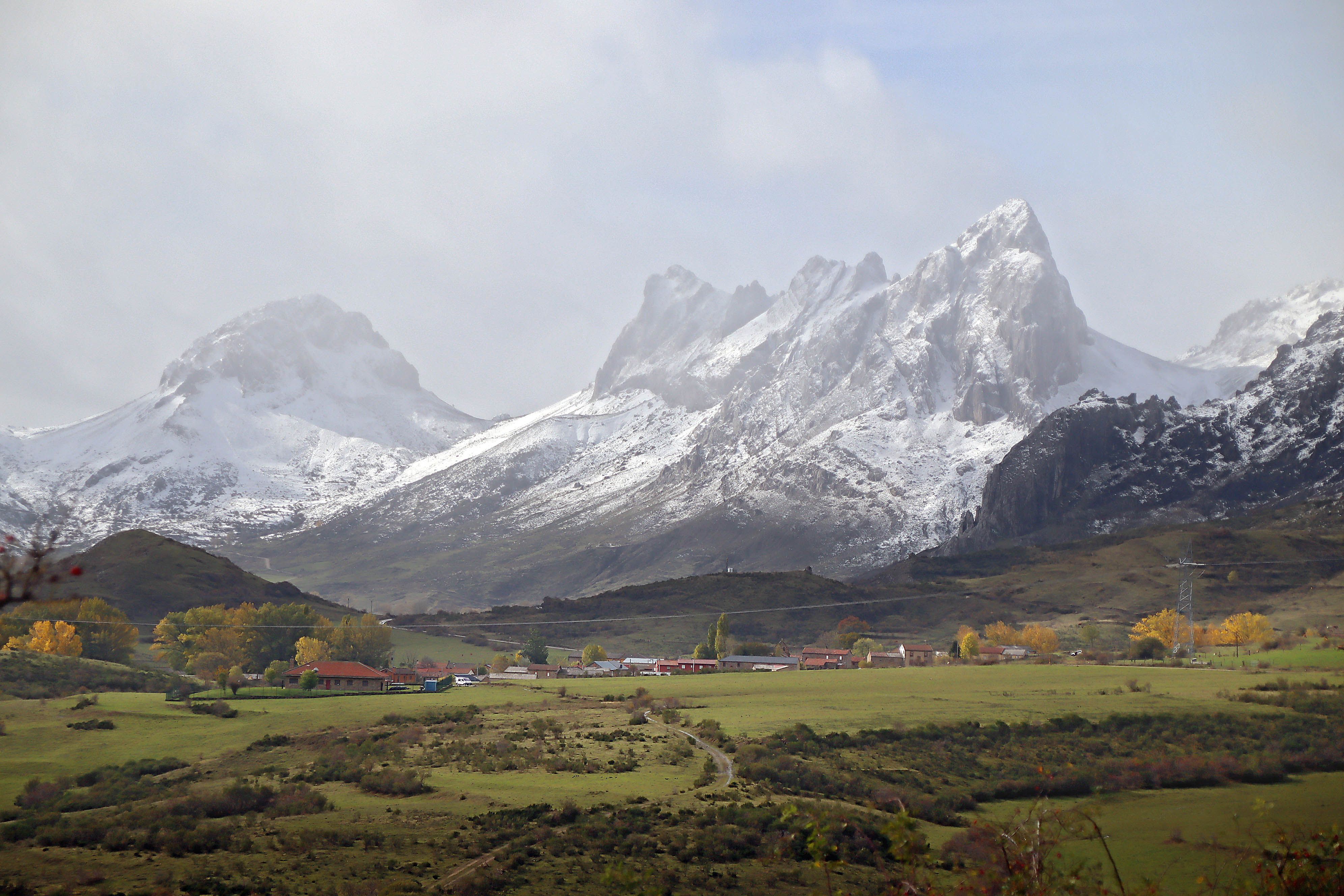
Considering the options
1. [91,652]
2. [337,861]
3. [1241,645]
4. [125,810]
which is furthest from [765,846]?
[91,652]

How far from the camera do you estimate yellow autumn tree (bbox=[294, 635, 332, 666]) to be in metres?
120

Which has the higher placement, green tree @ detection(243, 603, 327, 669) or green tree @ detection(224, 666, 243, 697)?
green tree @ detection(243, 603, 327, 669)

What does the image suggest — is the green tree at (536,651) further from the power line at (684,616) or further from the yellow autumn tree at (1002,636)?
the yellow autumn tree at (1002,636)

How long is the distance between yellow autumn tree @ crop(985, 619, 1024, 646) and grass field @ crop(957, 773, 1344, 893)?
96460 millimetres

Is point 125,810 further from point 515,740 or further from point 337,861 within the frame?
point 515,740

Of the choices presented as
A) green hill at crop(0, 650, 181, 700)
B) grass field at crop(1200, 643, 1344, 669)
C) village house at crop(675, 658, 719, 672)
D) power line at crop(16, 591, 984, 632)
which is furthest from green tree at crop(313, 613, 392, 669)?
grass field at crop(1200, 643, 1344, 669)

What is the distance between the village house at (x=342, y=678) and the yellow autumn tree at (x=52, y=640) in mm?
29361

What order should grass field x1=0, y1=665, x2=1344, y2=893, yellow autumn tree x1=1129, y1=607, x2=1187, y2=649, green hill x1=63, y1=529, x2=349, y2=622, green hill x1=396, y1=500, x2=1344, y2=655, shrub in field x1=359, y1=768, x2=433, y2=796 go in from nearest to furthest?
grass field x1=0, y1=665, x2=1344, y2=893 < shrub in field x1=359, y1=768, x2=433, y2=796 < yellow autumn tree x1=1129, y1=607, x2=1187, y2=649 < green hill x1=396, y1=500, x2=1344, y2=655 < green hill x1=63, y1=529, x2=349, y2=622

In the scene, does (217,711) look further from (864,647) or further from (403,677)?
(864,647)

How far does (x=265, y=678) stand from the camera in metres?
96.9

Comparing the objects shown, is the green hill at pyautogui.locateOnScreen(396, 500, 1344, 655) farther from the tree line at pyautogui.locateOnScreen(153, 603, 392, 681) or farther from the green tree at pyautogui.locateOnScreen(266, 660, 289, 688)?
the green tree at pyautogui.locateOnScreen(266, 660, 289, 688)

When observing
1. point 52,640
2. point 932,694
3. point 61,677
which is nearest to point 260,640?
point 52,640

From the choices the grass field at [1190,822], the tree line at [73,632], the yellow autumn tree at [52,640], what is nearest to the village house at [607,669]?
the tree line at [73,632]

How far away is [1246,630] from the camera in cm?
12231
